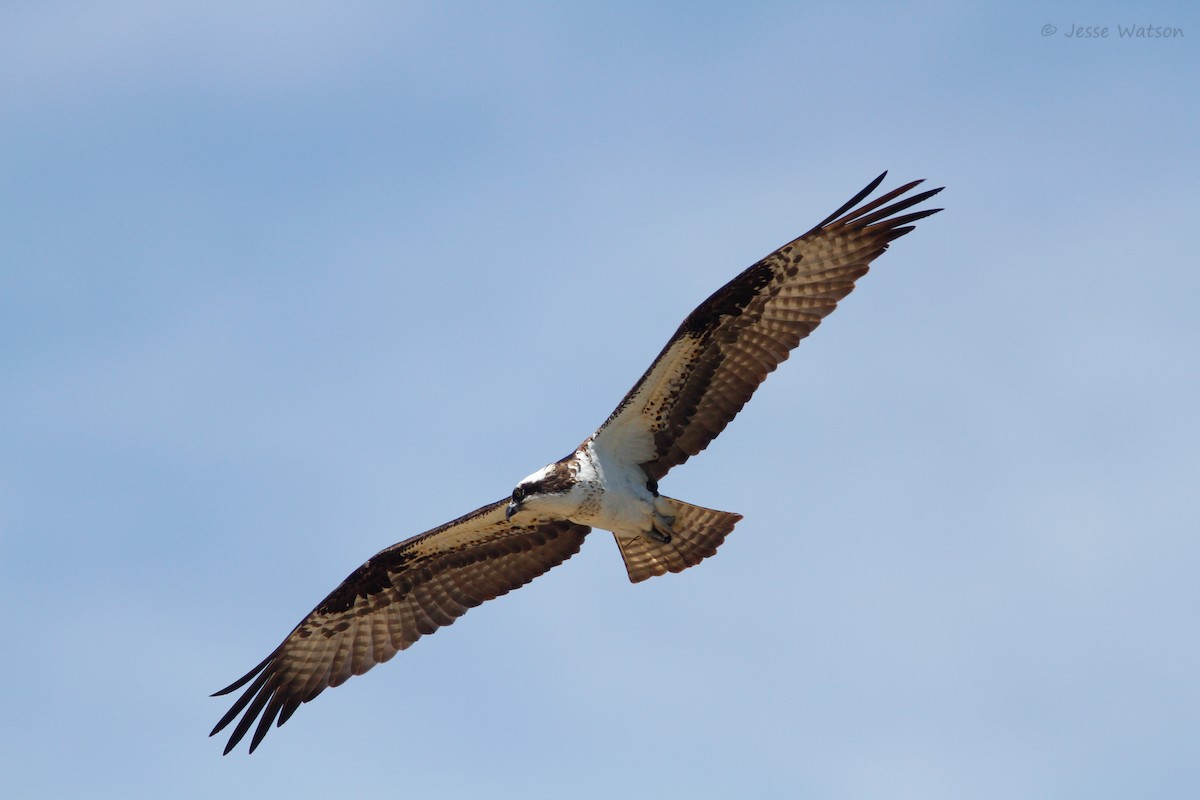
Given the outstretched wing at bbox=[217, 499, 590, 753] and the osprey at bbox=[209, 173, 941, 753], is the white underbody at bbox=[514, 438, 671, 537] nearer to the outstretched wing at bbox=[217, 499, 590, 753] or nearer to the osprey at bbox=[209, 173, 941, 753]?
the osprey at bbox=[209, 173, 941, 753]

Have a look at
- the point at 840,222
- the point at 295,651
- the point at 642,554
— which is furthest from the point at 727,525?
the point at 295,651

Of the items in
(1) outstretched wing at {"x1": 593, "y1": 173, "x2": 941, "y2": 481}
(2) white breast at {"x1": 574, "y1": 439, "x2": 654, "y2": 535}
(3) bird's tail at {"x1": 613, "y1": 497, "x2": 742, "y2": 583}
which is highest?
(1) outstretched wing at {"x1": 593, "y1": 173, "x2": 941, "y2": 481}

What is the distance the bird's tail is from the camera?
13352mm

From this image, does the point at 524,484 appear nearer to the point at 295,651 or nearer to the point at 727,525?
the point at 727,525

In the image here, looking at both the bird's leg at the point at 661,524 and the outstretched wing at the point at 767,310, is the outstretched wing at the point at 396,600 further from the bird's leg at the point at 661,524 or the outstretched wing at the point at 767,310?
the outstretched wing at the point at 767,310

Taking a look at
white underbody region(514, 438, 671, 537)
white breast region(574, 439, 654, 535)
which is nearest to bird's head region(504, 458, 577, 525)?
white underbody region(514, 438, 671, 537)

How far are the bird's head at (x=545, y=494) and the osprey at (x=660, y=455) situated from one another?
11 millimetres

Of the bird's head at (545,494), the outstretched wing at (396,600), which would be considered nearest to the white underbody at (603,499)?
the bird's head at (545,494)

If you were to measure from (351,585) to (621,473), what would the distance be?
8.85 ft

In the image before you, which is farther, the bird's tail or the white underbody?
the bird's tail

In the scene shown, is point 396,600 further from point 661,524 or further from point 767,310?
point 767,310

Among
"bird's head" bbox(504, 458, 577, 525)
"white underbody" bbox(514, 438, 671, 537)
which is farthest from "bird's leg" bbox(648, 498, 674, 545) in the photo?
"bird's head" bbox(504, 458, 577, 525)

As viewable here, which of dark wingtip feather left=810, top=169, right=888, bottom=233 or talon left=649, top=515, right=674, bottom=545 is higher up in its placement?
dark wingtip feather left=810, top=169, right=888, bottom=233

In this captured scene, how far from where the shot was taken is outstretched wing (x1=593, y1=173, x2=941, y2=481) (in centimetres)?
1295
